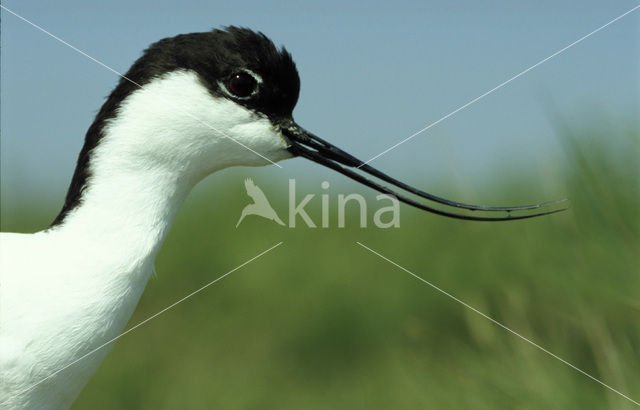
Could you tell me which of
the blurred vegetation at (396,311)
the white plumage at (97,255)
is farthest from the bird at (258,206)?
the white plumage at (97,255)

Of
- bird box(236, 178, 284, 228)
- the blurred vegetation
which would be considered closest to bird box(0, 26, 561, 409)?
the blurred vegetation

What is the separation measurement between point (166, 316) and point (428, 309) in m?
1.55

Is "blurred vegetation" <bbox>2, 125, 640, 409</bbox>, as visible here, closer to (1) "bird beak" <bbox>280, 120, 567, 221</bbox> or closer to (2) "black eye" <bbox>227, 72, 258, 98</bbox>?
(1) "bird beak" <bbox>280, 120, 567, 221</bbox>

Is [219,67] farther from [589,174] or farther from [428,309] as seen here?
[428,309]

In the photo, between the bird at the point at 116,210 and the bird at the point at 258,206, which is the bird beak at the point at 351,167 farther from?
the bird at the point at 258,206

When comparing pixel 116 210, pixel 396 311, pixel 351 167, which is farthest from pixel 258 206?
pixel 116 210

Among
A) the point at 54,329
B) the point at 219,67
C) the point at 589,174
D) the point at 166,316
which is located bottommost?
the point at 166,316

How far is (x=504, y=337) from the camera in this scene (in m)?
2.08

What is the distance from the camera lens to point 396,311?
333cm

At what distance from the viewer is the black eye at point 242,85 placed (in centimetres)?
169

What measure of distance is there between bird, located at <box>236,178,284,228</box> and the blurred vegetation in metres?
0.06

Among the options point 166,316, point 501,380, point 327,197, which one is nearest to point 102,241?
point 501,380

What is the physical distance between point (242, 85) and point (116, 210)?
0.49m

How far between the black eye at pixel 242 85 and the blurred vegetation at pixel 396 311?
0.77 metres
